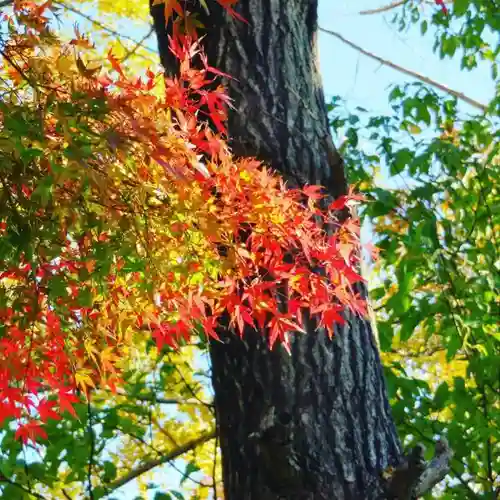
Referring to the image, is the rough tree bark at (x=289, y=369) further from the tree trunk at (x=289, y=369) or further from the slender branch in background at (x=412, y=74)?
the slender branch in background at (x=412, y=74)

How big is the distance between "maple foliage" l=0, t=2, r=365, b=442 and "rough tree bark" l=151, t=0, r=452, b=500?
0.93 ft

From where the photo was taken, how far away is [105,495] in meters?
2.88

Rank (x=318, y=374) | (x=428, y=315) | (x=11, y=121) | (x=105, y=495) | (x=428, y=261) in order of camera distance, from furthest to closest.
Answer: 1. (x=428, y=315)
2. (x=428, y=261)
3. (x=105, y=495)
4. (x=318, y=374)
5. (x=11, y=121)

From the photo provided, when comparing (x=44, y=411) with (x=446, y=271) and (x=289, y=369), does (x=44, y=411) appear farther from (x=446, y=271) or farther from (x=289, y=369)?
(x=446, y=271)

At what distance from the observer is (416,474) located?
206cm

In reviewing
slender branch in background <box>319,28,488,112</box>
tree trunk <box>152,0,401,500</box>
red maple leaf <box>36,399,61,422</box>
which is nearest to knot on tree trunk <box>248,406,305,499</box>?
tree trunk <box>152,0,401,500</box>

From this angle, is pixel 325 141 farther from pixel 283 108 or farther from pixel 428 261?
pixel 428 261

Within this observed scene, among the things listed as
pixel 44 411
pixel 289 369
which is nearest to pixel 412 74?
pixel 289 369

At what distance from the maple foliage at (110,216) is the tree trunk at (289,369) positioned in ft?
0.92

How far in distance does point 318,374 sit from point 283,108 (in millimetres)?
783

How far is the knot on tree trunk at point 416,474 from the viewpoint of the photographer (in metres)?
2.04

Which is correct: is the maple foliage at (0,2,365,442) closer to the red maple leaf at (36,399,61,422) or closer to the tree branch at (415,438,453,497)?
the red maple leaf at (36,399,61,422)

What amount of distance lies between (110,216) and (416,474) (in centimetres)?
102

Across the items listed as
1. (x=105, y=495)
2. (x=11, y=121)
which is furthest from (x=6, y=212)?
(x=105, y=495)
